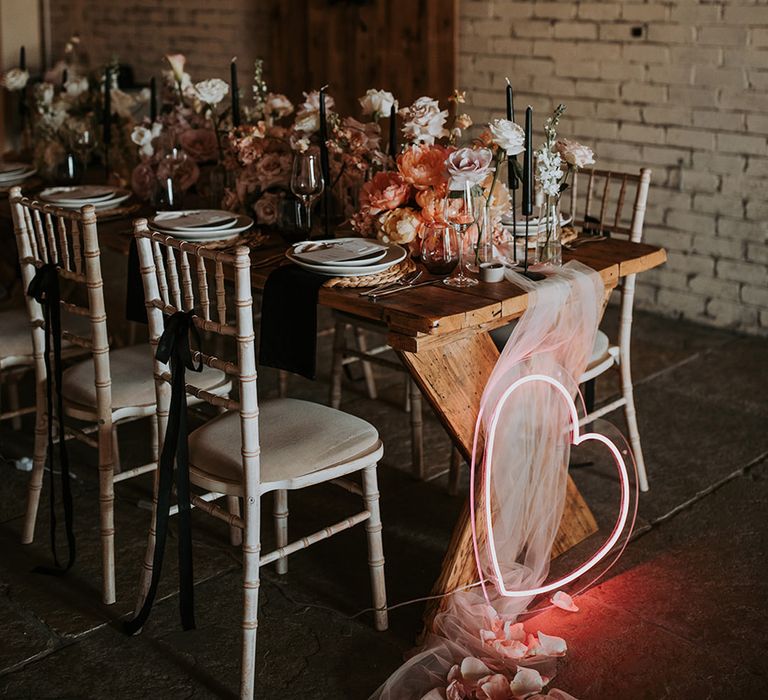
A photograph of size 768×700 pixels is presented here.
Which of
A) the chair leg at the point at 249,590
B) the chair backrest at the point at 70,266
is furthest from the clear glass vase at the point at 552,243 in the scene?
the chair backrest at the point at 70,266

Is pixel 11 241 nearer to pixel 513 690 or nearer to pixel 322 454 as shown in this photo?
pixel 322 454

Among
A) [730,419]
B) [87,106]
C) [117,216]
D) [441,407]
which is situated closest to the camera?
[441,407]

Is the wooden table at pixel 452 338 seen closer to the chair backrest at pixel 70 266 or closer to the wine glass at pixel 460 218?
the wine glass at pixel 460 218

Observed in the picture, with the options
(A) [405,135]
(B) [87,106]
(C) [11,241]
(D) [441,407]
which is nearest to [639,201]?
(A) [405,135]

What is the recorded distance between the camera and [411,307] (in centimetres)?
221

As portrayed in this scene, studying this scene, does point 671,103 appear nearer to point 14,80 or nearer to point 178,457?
point 14,80

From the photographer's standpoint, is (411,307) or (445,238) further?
(445,238)

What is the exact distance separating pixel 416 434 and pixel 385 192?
2.74ft

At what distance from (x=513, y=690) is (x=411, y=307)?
816 mm

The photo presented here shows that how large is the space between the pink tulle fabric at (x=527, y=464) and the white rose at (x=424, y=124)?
46 cm

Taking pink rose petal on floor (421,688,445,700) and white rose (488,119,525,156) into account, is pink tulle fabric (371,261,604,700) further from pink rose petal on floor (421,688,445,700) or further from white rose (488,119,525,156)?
white rose (488,119,525,156)

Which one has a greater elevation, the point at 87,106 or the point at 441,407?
the point at 87,106

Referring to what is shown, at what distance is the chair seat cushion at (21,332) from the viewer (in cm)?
296

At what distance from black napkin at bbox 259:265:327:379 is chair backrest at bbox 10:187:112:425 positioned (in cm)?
38
